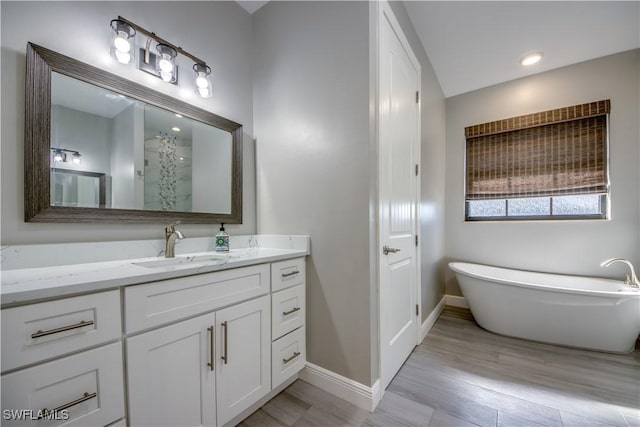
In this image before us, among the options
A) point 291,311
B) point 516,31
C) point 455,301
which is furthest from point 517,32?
point 291,311

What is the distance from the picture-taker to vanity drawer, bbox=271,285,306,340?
135 cm

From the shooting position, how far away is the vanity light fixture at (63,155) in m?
1.06

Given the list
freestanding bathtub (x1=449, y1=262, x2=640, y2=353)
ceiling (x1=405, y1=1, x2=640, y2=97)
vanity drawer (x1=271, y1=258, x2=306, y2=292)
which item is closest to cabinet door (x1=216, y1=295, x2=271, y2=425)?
vanity drawer (x1=271, y1=258, x2=306, y2=292)

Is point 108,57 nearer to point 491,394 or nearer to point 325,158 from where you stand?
point 325,158

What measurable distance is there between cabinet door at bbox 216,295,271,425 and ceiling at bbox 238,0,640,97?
2.26 meters

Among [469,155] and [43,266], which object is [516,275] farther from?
[43,266]

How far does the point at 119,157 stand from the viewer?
1237 mm

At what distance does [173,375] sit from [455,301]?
123 inches

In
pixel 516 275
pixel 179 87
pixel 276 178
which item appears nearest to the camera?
pixel 179 87

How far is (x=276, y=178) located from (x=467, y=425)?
1846 mm

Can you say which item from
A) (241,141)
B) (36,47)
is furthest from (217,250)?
(36,47)

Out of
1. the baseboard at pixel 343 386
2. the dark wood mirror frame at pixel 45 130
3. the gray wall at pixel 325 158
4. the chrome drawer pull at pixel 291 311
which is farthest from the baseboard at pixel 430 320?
the dark wood mirror frame at pixel 45 130

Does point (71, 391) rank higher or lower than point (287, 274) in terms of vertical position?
lower

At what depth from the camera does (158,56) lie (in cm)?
137
